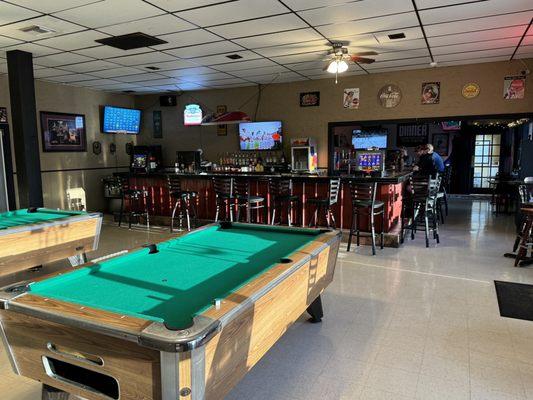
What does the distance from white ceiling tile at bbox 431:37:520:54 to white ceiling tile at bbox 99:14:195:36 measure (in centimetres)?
383

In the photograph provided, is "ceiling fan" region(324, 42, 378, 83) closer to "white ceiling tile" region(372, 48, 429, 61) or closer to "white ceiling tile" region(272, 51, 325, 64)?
"white ceiling tile" region(272, 51, 325, 64)

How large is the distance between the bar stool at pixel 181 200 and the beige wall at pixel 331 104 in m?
2.19

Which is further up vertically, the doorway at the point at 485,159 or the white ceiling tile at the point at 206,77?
the white ceiling tile at the point at 206,77

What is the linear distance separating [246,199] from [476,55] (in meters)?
4.53

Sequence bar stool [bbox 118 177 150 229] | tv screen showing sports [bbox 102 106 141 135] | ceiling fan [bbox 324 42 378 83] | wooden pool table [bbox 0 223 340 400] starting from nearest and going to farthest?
1. wooden pool table [bbox 0 223 340 400]
2. ceiling fan [bbox 324 42 378 83]
3. bar stool [bbox 118 177 150 229]
4. tv screen showing sports [bbox 102 106 141 135]

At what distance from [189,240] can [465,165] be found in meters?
12.3

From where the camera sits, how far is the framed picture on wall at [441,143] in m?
13.0

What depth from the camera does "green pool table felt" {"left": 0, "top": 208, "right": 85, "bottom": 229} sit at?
412 cm

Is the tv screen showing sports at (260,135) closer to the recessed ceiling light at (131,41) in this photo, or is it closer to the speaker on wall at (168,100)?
the speaker on wall at (168,100)

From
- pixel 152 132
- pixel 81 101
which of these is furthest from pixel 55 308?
pixel 152 132

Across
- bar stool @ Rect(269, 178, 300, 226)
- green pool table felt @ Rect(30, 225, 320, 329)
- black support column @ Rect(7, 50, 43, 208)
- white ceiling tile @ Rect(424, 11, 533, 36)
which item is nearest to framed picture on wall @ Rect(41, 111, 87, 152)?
black support column @ Rect(7, 50, 43, 208)

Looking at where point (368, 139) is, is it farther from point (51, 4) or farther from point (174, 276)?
point (174, 276)

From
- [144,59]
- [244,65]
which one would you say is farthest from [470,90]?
[144,59]

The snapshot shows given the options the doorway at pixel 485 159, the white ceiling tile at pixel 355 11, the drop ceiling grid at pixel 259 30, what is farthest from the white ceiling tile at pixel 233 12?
the doorway at pixel 485 159
